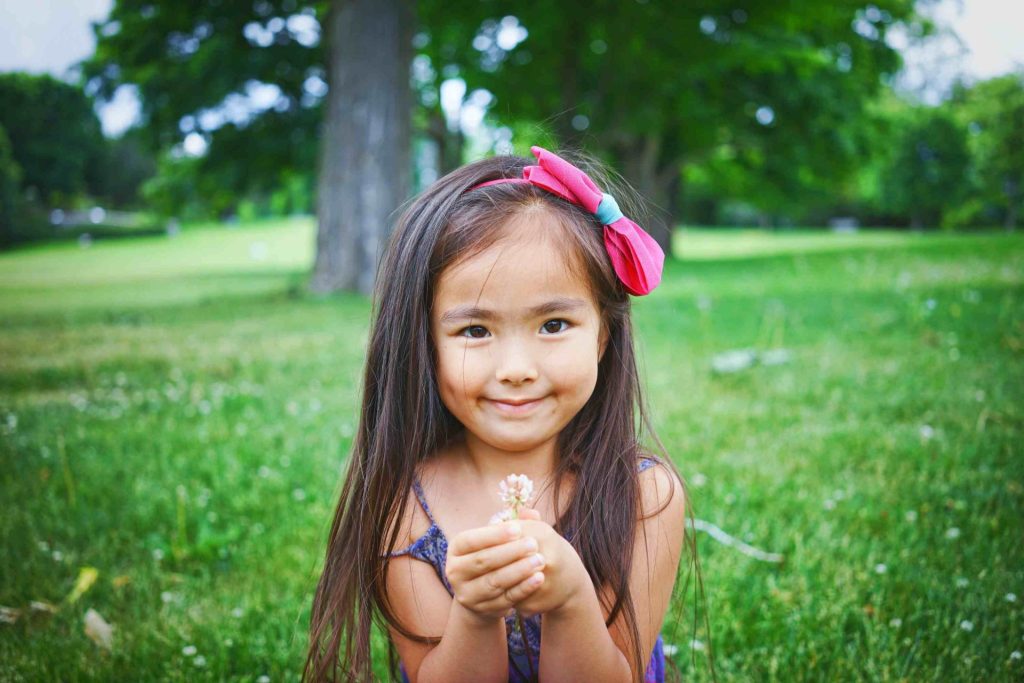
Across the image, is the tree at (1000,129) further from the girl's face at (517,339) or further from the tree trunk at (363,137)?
the girl's face at (517,339)

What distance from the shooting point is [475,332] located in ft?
5.16

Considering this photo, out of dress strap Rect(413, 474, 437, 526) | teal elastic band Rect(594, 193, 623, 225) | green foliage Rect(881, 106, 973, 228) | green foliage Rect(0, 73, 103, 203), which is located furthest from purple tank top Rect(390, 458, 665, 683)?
green foliage Rect(881, 106, 973, 228)

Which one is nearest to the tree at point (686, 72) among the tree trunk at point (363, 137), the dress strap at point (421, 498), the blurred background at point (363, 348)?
the blurred background at point (363, 348)

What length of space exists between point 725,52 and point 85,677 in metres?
14.3

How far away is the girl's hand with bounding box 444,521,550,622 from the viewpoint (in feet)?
4.13

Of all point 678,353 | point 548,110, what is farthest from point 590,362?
point 548,110

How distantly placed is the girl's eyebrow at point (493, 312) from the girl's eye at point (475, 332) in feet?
0.09

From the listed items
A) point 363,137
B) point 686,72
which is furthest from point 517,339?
point 686,72

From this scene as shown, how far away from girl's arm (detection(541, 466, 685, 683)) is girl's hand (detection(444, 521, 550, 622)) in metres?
0.15

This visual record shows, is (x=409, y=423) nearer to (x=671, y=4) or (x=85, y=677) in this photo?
(x=85, y=677)

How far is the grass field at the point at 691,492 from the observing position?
7.27 feet

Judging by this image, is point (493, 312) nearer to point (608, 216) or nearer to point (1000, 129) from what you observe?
point (608, 216)

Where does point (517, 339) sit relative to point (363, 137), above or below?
below

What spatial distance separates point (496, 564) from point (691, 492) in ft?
7.18
